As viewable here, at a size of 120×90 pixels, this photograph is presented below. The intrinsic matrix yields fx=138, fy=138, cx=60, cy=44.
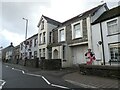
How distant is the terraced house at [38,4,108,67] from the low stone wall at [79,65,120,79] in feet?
17.0

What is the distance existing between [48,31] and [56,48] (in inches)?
226

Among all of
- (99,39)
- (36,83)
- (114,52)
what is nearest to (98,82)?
(36,83)

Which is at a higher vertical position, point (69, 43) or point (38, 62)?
point (69, 43)

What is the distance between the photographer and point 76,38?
66.4 feet

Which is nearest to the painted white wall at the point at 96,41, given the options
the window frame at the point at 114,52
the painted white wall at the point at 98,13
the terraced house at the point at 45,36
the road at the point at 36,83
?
the window frame at the point at 114,52

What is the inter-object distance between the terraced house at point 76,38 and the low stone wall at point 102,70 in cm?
519

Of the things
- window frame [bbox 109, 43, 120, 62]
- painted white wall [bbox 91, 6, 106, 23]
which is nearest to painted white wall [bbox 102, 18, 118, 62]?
window frame [bbox 109, 43, 120, 62]

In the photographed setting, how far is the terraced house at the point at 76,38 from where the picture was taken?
18761mm

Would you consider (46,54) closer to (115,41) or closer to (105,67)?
(115,41)

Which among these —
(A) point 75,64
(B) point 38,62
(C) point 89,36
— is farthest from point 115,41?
(B) point 38,62

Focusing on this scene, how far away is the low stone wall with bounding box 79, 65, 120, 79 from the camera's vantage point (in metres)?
10.3

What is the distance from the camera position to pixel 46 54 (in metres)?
25.7

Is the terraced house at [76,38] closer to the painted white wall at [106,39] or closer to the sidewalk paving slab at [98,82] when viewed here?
the painted white wall at [106,39]

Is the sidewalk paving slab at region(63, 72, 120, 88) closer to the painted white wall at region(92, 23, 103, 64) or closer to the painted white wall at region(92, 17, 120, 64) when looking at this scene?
the painted white wall at region(92, 17, 120, 64)
